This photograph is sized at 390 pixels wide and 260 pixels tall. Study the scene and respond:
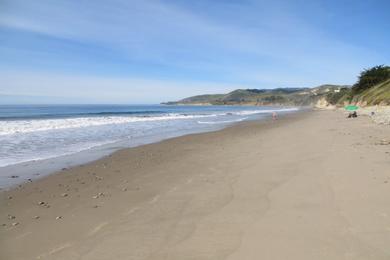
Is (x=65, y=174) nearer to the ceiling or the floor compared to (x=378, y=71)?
nearer to the floor

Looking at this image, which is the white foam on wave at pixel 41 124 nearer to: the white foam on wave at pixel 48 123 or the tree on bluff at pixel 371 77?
the white foam on wave at pixel 48 123

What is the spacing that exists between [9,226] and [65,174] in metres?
3.92

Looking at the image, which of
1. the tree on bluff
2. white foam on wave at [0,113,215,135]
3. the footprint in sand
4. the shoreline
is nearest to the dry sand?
the footprint in sand

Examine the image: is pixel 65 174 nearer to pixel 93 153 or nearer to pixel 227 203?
pixel 93 153

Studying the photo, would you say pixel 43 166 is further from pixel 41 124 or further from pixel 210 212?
pixel 41 124

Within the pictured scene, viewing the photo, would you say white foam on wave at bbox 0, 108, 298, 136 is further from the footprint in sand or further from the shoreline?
the footprint in sand

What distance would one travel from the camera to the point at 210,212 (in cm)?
517

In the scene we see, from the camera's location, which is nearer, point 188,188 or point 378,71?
point 188,188

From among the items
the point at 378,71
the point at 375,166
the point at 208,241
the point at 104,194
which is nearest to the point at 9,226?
the point at 104,194

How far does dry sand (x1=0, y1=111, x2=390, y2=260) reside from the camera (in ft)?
12.7

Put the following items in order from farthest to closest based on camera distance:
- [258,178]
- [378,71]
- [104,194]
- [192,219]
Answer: [378,71]
[258,178]
[104,194]
[192,219]

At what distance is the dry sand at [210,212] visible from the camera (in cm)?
387

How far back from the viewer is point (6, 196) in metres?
6.76

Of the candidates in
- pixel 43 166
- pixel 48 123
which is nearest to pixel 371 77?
pixel 48 123
